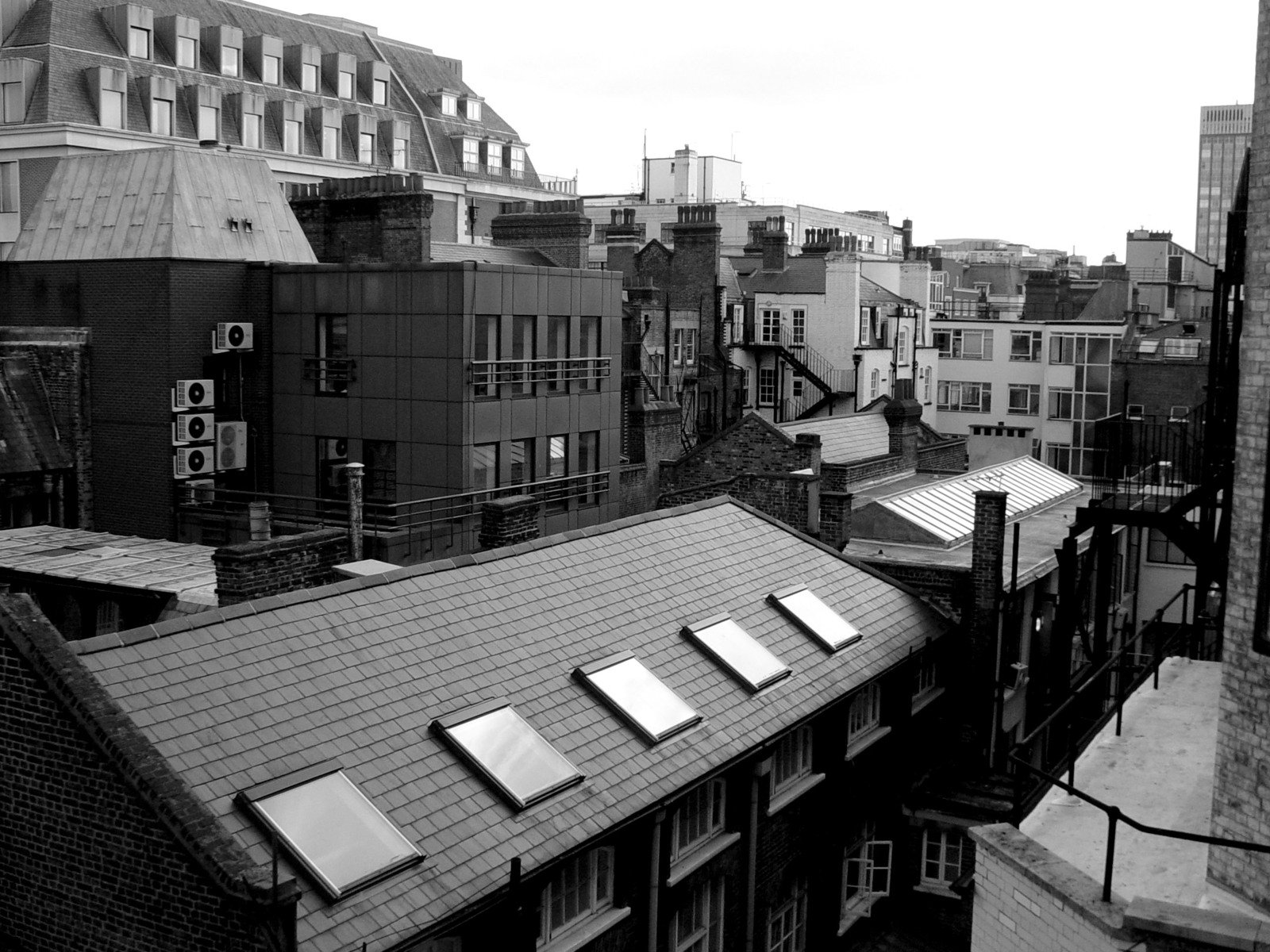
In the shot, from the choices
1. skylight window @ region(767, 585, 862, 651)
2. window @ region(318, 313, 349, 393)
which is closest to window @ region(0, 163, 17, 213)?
window @ region(318, 313, 349, 393)

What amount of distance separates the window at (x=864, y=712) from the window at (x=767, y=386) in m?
39.4

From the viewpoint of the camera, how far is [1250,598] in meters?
11.3

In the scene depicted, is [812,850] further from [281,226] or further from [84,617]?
[281,226]

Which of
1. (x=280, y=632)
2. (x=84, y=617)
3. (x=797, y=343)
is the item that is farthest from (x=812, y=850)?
(x=797, y=343)

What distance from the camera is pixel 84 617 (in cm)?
2228

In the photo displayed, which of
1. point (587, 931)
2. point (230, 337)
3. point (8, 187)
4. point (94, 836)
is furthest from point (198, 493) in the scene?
point (8, 187)

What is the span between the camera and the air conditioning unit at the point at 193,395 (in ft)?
96.2

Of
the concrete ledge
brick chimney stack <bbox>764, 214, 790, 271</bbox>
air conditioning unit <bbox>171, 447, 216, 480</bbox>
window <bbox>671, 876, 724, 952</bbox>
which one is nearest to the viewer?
the concrete ledge

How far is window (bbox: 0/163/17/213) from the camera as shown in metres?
53.3

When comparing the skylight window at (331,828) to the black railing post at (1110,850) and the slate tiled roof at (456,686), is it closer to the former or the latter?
the slate tiled roof at (456,686)

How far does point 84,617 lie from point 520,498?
7.84 metres

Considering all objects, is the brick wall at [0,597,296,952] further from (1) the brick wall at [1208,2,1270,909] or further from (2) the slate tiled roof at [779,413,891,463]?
(2) the slate tiled roof at [779,413,891,463]

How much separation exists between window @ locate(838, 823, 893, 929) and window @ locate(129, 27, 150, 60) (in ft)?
160

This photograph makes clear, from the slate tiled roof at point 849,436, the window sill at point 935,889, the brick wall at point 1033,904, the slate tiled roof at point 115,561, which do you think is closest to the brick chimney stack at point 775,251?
the slate tiled roof at point 849,436
